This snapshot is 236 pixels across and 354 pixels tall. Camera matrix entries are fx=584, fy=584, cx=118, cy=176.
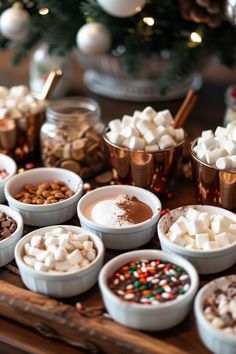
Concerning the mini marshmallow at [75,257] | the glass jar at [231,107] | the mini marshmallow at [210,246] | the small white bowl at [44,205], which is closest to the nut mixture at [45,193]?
the small white bowl at [44,205]

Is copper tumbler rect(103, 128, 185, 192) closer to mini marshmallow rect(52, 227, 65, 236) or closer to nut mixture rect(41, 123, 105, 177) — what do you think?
nut mixture rect(41, 123, 105, 177)

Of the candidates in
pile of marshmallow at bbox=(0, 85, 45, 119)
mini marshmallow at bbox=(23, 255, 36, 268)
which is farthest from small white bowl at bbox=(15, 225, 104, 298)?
pile of marshmallow at bbox=(0, 85, 45, 119)

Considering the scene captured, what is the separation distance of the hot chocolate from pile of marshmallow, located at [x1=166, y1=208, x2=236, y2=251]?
0.09m

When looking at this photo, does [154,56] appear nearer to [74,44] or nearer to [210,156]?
[74,44]

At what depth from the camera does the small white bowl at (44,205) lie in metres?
1.15

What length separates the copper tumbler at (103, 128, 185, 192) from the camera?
1.20 metres

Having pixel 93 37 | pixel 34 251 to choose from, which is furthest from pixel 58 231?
pixel 93 37

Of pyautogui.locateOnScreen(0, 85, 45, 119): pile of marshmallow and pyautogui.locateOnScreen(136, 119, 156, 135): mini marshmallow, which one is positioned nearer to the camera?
pyautogui.locateOnScreen(136, 119, 156, 135): mini marshmallow

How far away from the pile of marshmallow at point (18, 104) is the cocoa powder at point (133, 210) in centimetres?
37

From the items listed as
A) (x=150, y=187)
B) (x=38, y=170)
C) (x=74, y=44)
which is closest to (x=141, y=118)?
(x=150, y=187)

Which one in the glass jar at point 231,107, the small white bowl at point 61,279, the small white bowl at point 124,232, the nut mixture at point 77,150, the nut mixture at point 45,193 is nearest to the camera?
the small white bowl at point 61,279

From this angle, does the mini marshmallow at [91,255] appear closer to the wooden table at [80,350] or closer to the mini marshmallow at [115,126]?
the wooden table at [80,350]

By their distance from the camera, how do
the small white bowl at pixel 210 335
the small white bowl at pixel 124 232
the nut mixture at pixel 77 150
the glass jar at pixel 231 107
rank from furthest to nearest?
1. the glass jar at pixel 231 107
2. the nut mixture at pixel 77 150
3. the small white bowl at pixel 124 232
4. the small white bowl at pixel 210 335

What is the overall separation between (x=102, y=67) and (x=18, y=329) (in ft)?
3.08
